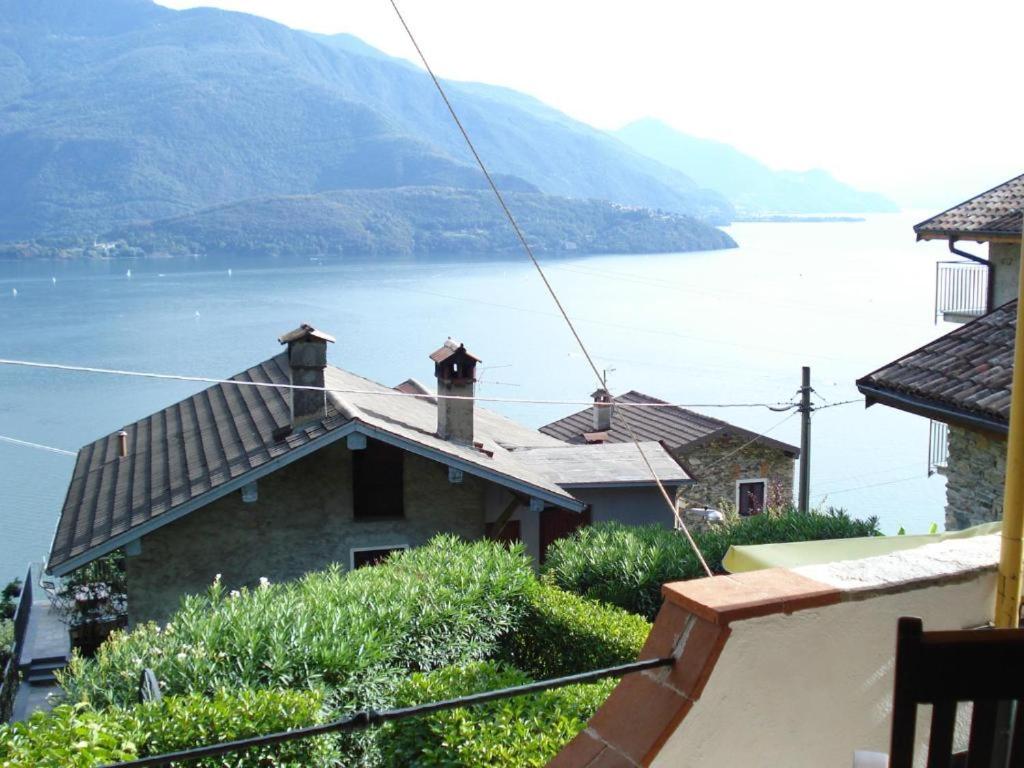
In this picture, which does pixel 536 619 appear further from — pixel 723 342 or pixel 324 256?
pixel 324 256

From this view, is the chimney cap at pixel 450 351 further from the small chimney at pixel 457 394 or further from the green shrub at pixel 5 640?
the green shrub at pixel 5 640

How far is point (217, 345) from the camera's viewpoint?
3105 inches

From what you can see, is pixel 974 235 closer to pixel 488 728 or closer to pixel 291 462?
pixel 291 462

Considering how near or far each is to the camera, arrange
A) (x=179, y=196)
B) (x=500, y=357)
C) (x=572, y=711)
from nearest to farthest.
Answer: (x=572, y=711), (x=500, y=357), (x=179, y=196)

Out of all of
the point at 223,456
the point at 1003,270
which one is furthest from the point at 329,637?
the point at 1003,270

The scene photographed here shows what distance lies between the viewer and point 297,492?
13688 millimetres

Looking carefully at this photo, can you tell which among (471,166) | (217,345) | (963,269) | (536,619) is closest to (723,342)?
(217,345)

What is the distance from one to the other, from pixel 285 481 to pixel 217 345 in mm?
67615

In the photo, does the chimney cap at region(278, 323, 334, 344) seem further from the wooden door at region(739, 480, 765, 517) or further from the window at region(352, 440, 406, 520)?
the wooden door at region(739, 480, 765, 517)

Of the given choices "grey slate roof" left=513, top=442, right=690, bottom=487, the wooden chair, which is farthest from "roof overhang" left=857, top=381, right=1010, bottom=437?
"grey slate roof" left=513, top=442, right=690, bottom=487

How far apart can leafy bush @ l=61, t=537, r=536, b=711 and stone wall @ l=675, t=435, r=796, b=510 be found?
18.5 meters

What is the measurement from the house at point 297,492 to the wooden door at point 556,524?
58 centimetres

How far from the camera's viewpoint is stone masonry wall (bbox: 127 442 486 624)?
43.3 feet

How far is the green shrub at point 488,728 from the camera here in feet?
14.9
